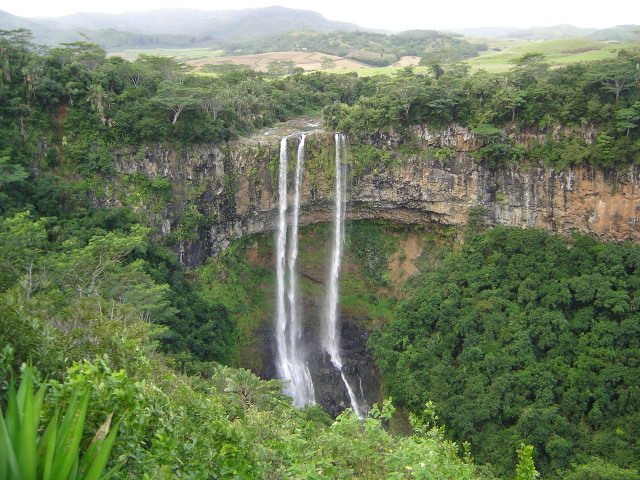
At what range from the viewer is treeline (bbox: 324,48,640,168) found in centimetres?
2048

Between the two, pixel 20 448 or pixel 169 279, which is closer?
pixel 20 448

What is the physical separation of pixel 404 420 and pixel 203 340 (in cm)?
841

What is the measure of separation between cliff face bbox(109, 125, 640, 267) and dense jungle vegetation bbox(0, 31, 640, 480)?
2.26ft

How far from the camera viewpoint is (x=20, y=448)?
284 centimetres

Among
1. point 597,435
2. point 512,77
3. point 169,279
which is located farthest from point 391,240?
point 597,435

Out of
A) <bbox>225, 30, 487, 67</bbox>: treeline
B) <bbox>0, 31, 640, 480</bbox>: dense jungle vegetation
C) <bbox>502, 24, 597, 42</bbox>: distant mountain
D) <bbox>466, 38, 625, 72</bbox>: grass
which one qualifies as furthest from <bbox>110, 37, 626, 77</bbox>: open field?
<bbox>502, 24, 597, 42</bbox>: distant mountain

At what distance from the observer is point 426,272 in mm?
24719

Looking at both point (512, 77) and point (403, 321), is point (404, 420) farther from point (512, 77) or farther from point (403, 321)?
point (512, 77)

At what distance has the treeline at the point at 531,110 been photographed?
2048 centimetres

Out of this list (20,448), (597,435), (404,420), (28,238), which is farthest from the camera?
Result: (404,420)

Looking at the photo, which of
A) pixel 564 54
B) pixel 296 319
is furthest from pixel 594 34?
pixel 296 319

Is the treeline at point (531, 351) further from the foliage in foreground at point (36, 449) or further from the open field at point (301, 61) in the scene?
the open field at point (301, 61)

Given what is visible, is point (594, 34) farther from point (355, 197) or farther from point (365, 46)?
point (355, 197)

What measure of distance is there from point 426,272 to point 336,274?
4.41 metres
